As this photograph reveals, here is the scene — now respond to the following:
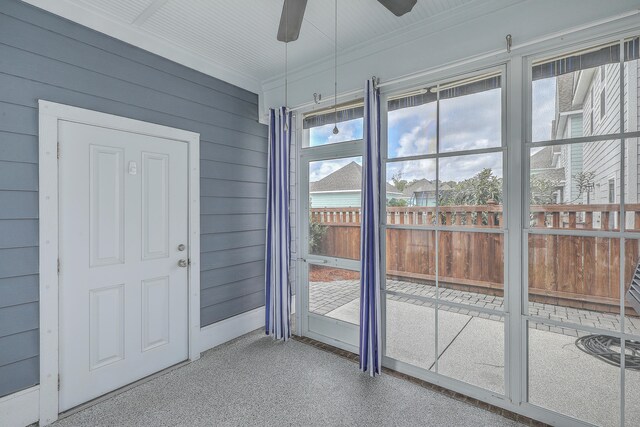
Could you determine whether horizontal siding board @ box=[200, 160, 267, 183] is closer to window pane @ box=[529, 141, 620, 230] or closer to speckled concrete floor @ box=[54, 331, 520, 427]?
speckled concrete floor @ box=[54, 331, 520, 427]

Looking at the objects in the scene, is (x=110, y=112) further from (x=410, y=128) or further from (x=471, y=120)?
(x=471, y=120)

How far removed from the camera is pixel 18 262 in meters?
1.93

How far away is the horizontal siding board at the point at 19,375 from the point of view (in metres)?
1.89

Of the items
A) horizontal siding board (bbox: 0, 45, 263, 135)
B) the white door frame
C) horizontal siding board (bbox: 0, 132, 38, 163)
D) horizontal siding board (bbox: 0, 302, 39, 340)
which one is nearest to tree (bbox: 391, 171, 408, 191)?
horizontal siding board (bbox: 0, 45, 263, 135)

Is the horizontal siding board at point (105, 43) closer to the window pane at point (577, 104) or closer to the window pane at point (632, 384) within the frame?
the window pane at point (577, 104)

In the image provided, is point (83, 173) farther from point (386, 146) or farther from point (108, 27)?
point (386, 146)

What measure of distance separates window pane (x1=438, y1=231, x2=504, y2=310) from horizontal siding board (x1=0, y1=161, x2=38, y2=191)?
2.80 metres

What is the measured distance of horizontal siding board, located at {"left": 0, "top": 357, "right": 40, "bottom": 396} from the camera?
1.89 meters

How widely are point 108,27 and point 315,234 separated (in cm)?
238

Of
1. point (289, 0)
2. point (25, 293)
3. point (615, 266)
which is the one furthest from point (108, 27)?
point (615, 266)

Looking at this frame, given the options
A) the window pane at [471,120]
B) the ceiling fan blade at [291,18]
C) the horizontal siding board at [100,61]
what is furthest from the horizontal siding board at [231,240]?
the window pane at [471,120]

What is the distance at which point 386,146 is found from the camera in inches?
104

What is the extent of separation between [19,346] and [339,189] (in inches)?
101

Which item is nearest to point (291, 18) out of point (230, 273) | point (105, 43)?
point (105, 43)
